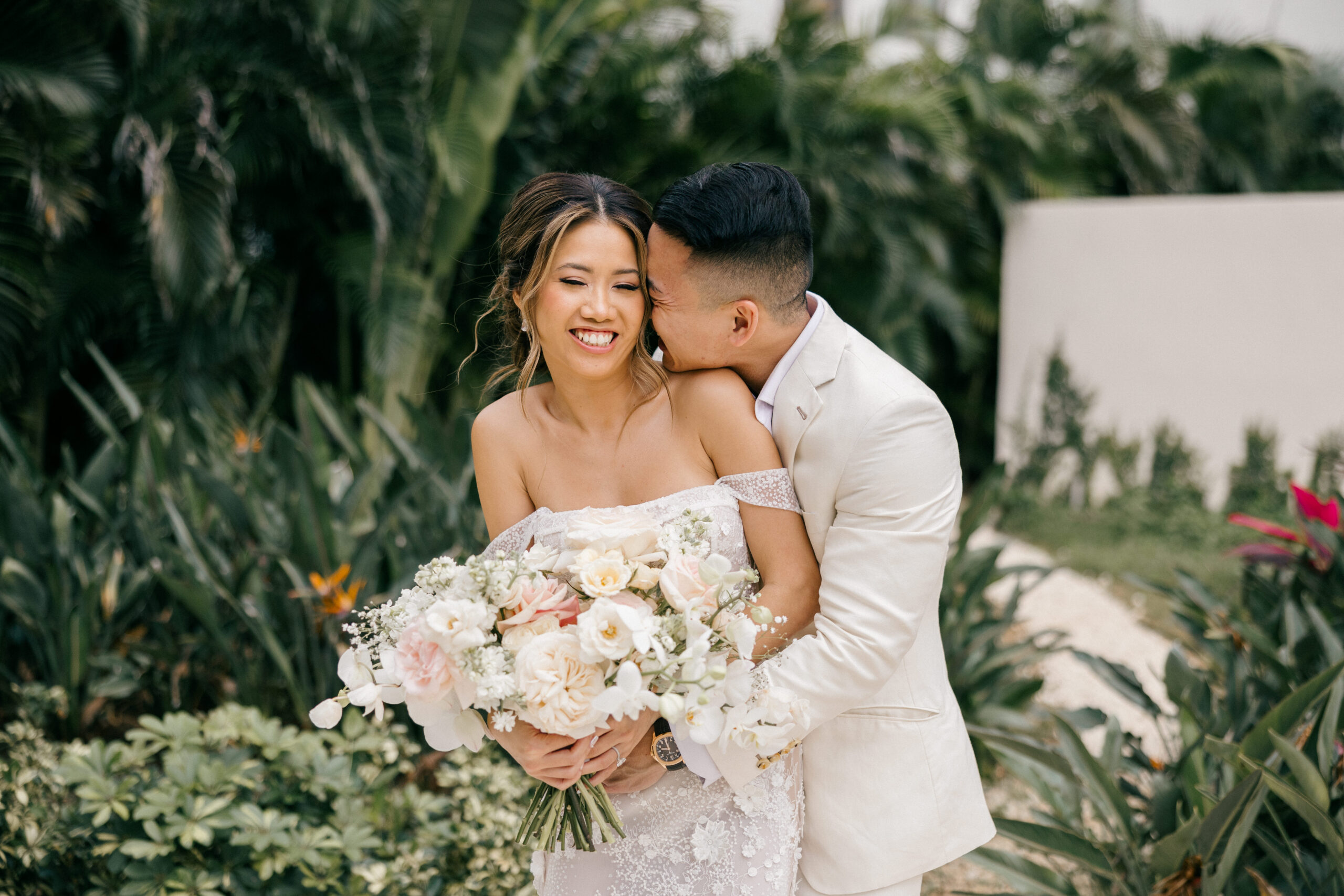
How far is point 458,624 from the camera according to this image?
4.83 ft

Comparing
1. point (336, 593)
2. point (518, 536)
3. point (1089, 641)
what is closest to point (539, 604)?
point (518, 536)

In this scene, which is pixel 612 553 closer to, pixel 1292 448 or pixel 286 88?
pixel 286 88

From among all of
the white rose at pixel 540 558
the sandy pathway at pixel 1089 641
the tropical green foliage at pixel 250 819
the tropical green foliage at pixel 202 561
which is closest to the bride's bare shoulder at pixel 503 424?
the white rose at pixel 540 558

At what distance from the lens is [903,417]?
1.66 metres

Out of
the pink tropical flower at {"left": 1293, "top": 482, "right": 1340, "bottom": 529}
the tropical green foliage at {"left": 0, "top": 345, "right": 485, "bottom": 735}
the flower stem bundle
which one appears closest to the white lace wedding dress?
the flower stem bundle

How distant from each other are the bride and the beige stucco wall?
688 cm

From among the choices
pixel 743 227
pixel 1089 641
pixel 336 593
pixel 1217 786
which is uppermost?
pixel 743 227

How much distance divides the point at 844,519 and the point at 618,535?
0.42 meters

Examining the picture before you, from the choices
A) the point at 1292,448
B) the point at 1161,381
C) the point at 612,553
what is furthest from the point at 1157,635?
the point at 612,553

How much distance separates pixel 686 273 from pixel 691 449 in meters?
0.33

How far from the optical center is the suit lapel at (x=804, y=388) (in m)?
1.71

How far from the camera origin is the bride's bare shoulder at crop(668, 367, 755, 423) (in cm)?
178

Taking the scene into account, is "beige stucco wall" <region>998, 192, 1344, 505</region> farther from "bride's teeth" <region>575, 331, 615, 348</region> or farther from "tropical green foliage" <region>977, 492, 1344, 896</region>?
"bride's teeth" <region>575, 331, 615, 348</region>

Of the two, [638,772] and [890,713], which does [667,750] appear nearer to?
[638,772]
